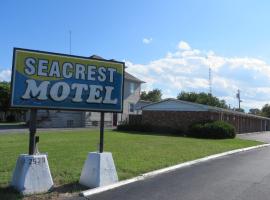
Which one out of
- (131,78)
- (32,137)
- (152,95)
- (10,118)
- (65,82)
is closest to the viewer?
(32,137)

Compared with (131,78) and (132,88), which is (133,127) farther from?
(131,78)

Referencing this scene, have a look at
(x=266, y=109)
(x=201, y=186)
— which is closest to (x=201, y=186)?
(x=201, y=186)

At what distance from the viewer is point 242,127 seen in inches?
1959

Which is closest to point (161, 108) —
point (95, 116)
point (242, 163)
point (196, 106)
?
point (196, 106)

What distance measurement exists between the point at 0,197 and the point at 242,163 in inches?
402


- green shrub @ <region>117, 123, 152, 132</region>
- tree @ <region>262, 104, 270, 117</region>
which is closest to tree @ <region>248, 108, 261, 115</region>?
tree @ <region>262, 104, 270, 117</region>

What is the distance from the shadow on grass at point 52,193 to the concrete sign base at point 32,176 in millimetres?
138

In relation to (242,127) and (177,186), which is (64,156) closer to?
(177,186)

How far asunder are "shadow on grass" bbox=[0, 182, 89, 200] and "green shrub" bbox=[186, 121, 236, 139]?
82.5 feet

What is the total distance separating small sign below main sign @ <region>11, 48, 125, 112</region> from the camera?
9336 mm

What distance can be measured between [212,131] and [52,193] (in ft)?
85.9

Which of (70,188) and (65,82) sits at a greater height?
(65,82)

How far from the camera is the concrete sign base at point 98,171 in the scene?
9.88 metres

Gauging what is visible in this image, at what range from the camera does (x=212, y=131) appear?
34.1m
